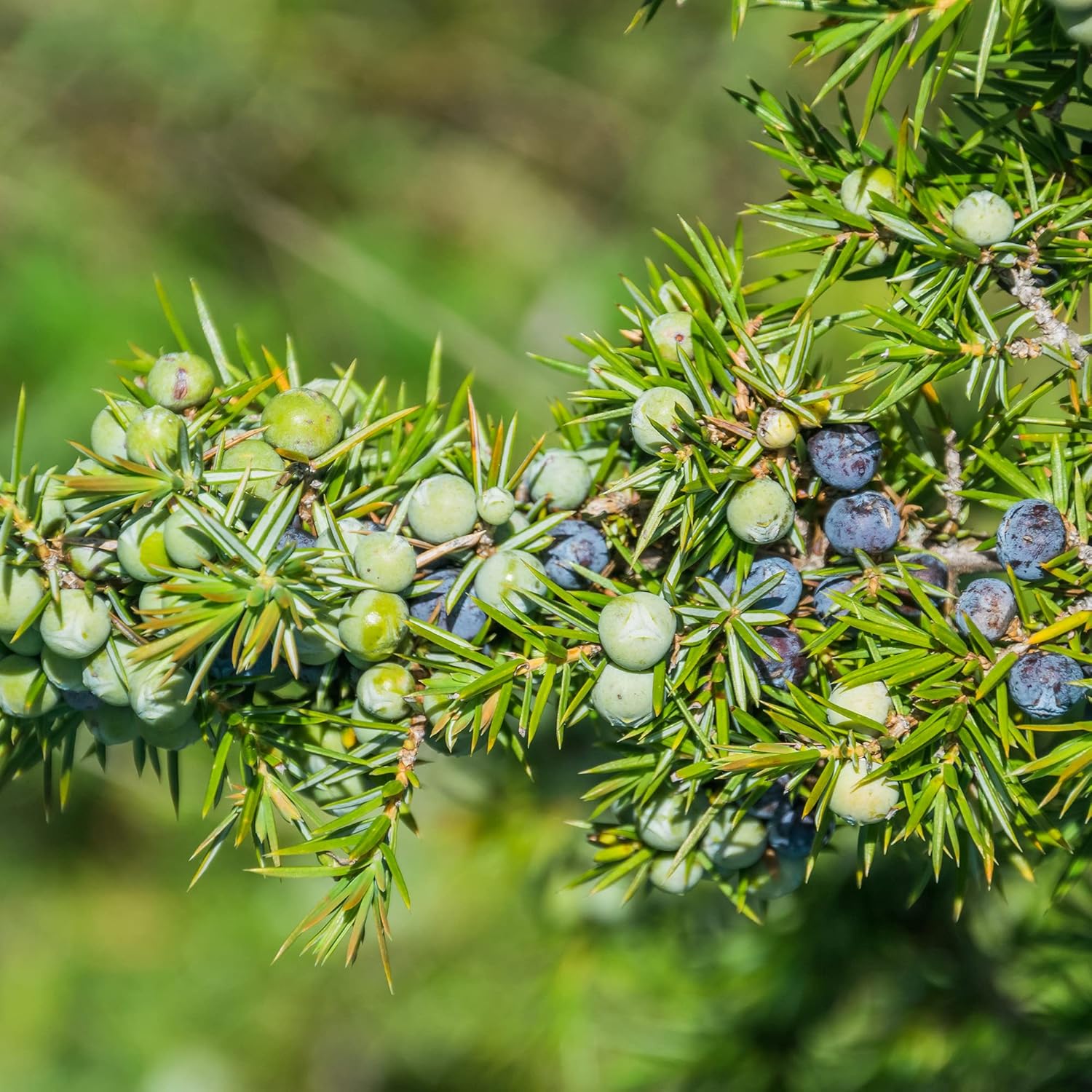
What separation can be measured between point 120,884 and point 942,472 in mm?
2221

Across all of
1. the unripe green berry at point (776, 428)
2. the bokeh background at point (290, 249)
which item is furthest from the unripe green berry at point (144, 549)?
the bokeh background at point (290, 249)

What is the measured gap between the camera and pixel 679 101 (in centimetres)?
243

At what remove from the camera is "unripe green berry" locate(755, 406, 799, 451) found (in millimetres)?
540

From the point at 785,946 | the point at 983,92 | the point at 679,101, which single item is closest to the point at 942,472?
the point at 983,92

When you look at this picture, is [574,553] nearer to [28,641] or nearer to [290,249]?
[28,641]

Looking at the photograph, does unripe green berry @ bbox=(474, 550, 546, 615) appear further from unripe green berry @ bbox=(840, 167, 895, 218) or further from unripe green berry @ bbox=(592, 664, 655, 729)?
unripe green berry @ bbox=(840, 167, 895, 218)

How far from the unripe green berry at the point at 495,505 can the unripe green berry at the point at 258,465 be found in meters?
0.12

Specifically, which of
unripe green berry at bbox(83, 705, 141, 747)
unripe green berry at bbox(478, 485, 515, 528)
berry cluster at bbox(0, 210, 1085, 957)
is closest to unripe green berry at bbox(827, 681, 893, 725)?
berry cluster at bbox(0, 210, 1085, 957)

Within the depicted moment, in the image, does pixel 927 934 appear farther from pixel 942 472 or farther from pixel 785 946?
pixel 942 472

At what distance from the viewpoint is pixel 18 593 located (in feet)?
1.79

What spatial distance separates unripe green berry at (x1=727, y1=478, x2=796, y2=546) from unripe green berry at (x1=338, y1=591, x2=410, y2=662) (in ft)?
0.62

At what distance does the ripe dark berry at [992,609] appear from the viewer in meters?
0.54

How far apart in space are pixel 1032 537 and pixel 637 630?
0.72ft

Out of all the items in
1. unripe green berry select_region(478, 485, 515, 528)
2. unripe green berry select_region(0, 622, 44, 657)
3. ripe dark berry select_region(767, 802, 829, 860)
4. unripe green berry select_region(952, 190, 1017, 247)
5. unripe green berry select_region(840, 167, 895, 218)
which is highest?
unripe green berry select_region(952, 190, 1017, 247)
